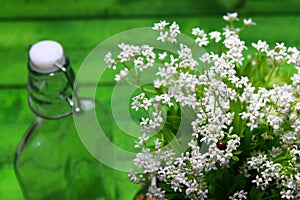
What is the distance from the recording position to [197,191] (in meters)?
0.65

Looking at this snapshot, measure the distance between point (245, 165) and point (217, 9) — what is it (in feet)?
1.74

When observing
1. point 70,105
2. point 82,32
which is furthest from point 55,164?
point 82,32

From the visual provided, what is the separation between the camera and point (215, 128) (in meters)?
0.61

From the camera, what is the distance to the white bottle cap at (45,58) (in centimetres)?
74

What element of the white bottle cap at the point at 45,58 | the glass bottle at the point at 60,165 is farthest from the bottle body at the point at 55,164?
the white bottle cap at the point at 45,58

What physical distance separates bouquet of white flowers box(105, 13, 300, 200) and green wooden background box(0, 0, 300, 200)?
0.42 metres

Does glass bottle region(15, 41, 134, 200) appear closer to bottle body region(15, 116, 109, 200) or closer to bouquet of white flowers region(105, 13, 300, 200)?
bottle body region(15, 116, 109, 200)

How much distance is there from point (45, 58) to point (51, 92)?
7cm

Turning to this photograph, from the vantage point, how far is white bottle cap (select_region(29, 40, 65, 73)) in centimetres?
74

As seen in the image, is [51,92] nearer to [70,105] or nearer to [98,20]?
[70,105]

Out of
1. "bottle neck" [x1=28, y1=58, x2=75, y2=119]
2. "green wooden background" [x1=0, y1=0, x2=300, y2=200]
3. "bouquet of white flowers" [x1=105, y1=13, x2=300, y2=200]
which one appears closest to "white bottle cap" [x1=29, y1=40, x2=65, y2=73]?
"bottle neck" [x1=28, y1=58, x2=75, y2=119]

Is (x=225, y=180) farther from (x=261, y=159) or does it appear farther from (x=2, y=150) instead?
(x=2, y=150)

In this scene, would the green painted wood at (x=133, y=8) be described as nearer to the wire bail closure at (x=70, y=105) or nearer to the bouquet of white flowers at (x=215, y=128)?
the wire bail closure at (x=70, y=105)

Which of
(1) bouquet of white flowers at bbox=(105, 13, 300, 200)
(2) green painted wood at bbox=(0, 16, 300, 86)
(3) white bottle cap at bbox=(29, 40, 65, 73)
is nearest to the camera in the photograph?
(1) bouquet of white flowers at bbox=(105, 13, 300, 200)
